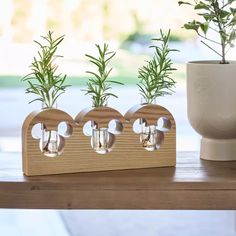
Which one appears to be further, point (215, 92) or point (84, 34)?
point (84, 34)

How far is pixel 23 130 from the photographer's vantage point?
3.87ft

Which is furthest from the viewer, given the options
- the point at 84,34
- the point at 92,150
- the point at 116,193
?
the point at 84,34

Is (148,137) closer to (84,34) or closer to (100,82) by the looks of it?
(100,82)

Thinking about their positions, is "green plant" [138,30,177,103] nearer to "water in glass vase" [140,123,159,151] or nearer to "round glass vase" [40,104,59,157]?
"water in glass vase" [140,123,159,151]

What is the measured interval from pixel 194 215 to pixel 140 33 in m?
3.30

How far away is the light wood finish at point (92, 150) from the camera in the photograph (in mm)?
1168

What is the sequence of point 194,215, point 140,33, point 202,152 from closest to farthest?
1. point 202,152
2. point 194,215
3. point 140,33

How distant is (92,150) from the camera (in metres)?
1.22

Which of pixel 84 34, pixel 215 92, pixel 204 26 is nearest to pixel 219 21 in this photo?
pixel 204 26

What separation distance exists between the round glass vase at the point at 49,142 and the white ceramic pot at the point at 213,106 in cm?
35

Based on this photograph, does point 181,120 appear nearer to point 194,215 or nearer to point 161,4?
point 161,4

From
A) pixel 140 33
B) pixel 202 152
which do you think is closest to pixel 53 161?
pixel 202 152

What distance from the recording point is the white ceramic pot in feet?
4.21

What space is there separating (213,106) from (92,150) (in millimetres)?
309
